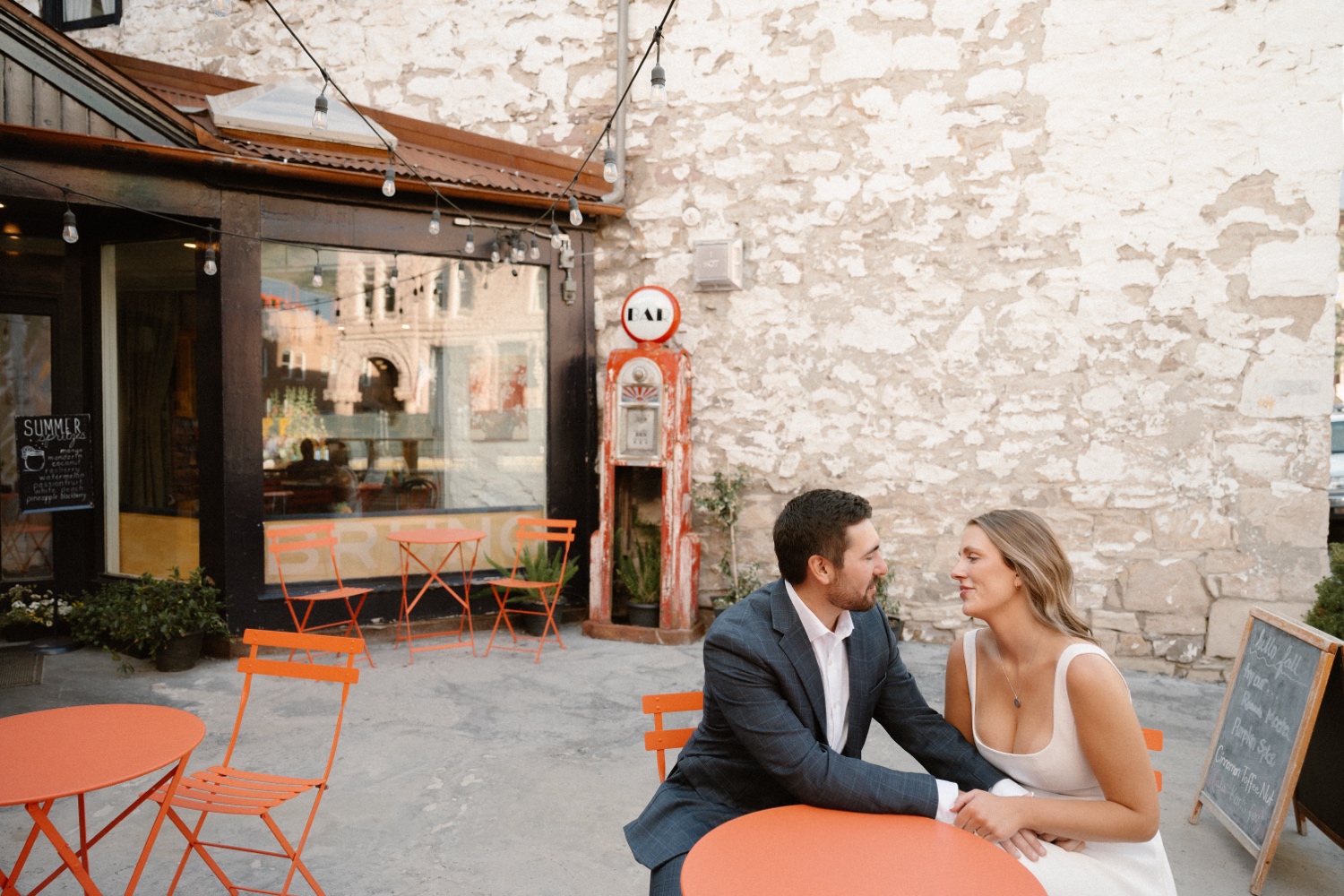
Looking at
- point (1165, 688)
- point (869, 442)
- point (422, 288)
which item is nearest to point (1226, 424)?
point (1165, 688)

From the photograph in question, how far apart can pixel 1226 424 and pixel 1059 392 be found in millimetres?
966

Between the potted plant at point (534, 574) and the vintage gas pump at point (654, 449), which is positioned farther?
the potted plant at point (534, 574)

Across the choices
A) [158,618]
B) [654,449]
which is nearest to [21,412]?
[158,618]

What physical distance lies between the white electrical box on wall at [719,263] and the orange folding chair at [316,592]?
3.11 m

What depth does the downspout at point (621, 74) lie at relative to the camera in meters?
6.22

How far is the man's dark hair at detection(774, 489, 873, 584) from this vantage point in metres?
2.01

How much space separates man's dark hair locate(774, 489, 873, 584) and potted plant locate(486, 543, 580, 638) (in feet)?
13.1

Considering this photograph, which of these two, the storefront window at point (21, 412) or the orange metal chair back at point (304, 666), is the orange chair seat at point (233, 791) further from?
the storefront window at point (21, 412)

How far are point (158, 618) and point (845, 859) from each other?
4.74 m

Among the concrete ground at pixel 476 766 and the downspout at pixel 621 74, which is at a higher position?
the downspout at pixel 621 74

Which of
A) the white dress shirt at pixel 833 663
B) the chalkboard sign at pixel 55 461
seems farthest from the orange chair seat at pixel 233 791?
the chalkboard sign at pixel 55 461

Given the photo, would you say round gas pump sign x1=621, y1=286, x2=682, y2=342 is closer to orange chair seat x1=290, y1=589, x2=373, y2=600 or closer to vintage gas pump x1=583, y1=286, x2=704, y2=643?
vintage gas pump x1=583, y1=286, x2=704, y2=643

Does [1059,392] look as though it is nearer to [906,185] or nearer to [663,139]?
[906,185]

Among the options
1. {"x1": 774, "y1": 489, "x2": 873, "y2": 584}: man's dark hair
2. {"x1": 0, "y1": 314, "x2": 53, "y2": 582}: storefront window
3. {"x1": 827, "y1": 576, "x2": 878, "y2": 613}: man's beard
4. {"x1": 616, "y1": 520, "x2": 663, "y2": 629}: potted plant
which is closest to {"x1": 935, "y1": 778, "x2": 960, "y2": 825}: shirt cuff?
{"x1": 827, "y1": 576, "x2": 878, "y2": 613}: man's beard
